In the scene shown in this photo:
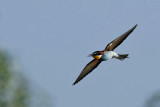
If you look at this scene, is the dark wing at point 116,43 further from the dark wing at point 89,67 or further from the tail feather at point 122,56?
the dark wing at point 89,67

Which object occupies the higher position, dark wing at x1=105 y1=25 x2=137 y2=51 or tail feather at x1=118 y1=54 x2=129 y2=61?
dark wing at x1=105 y1=25 x2=137 y2=51

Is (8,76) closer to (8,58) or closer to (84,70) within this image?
(8,58)

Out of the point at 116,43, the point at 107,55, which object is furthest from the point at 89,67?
the point at 107,55

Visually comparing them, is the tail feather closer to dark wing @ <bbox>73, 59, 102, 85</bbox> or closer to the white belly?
the white belly

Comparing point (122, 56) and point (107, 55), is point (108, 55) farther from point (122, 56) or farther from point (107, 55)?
point (122, 56)

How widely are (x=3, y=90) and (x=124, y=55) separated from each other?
10.3 m

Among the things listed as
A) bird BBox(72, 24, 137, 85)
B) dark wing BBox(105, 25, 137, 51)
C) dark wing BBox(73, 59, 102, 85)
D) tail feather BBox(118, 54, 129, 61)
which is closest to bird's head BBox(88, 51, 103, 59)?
bird BBox(72, 24, 137, 85)

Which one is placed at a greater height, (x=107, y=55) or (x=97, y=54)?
(x=97, y=54)

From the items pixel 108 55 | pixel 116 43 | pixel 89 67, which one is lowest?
pixel 108 55

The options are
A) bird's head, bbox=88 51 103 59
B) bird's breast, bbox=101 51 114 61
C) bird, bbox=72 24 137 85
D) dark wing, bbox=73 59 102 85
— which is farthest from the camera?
dark wing, bbox=73 59 102 85

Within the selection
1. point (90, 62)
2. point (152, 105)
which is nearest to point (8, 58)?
point (90, 62)

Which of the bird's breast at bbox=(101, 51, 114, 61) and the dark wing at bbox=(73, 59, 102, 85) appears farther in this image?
the dark wing at bbox=(73, 59, 102, 85)

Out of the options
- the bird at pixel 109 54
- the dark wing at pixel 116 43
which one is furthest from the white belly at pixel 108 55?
the dark wing at pixel 116 43

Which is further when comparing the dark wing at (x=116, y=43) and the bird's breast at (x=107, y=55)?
the dark wing at (x=116, y=43)
